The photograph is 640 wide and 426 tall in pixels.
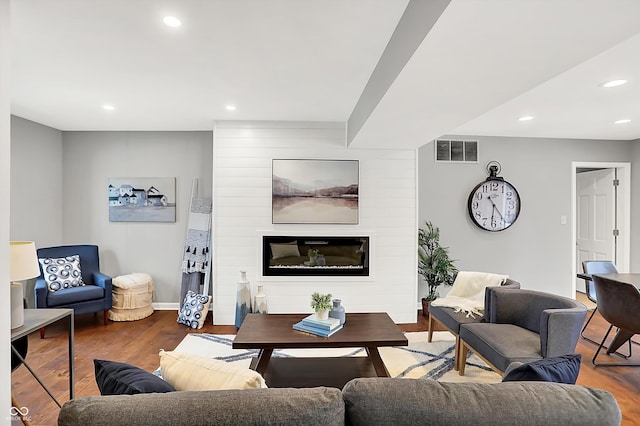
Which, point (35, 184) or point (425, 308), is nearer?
point (35, 184)

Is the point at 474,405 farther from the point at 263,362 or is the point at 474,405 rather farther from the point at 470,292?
the point at 470,292

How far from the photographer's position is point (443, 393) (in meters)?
1.13

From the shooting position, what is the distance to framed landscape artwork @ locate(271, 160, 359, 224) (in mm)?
4270

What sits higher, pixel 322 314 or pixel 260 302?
pixel 322 314

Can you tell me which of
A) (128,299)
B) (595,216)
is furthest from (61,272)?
(595,216)

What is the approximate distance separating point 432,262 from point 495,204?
4.11 feet

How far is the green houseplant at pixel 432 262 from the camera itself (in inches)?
177

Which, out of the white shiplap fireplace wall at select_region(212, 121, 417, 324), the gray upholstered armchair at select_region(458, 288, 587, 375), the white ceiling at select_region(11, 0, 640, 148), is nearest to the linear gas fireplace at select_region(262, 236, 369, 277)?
the white shiplap fireplace wall at select_region(212, 121, 417, 324)

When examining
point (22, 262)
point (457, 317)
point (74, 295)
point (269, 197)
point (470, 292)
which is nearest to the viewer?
point (22, 262)

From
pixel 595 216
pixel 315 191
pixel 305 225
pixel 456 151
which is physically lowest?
pixel 305 225

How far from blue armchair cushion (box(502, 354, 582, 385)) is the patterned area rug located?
1565mm

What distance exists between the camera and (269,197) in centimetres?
428

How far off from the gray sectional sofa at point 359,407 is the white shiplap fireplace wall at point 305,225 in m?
3.21

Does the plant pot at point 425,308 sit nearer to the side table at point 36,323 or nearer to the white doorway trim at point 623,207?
the white doorway trim at point 623,207
